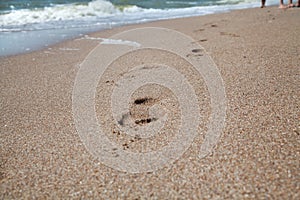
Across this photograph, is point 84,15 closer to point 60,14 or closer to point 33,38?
point 60,14

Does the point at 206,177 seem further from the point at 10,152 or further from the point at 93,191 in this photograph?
the point at 10,152

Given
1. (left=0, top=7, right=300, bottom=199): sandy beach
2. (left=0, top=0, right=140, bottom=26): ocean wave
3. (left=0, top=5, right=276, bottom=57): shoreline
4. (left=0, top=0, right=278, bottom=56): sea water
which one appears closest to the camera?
(left=0, top=7, right=300, bottom=199): sandy beach

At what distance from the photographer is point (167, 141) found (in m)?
1.38

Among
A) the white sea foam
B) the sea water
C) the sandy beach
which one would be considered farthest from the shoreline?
the sandy beach

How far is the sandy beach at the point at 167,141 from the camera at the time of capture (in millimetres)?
1083

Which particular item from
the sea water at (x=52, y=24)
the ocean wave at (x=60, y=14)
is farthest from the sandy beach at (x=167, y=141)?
the ocean wave at (x=60, y=14)

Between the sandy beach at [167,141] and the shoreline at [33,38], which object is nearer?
the sandy beach at [167,141]

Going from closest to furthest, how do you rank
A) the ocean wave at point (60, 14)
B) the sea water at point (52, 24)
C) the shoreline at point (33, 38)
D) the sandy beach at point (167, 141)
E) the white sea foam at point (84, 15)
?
the sandy beach at point (167, 141) < the shoreline at point (33, 38) < the sea water at point (52, 24) < the white sea foam at point (84, 15) < the ocean wave at point (60, 14)

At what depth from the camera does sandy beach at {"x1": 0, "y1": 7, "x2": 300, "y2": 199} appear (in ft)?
3.55

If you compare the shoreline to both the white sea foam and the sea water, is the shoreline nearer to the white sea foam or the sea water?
the sea water

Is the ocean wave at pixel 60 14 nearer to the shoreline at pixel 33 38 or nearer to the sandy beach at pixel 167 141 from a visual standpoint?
the shoreline at pixel 33 38

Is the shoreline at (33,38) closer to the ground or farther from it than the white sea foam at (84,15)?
closer to the ground

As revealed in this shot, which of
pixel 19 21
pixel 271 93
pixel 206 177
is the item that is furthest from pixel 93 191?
pixel 19 21

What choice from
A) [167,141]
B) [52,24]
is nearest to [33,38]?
[52,24]
